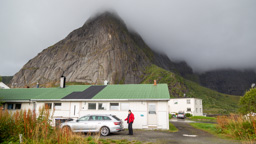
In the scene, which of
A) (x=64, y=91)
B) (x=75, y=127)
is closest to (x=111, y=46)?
(x=64, y=91)

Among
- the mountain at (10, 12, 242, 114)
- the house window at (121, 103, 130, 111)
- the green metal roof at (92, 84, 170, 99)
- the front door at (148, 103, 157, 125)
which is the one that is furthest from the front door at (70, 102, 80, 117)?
the mountain at (10, 12, 242, 114)

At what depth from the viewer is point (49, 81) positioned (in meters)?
112

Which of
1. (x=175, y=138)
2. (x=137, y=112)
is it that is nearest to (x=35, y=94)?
(x=137, y=112)

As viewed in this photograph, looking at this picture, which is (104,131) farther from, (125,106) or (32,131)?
(32,131)

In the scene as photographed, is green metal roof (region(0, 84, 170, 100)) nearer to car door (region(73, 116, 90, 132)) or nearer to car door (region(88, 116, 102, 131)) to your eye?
car door (region(88, 116, 102, 131))

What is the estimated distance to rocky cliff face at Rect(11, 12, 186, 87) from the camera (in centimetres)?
10931

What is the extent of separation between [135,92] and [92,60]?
95252 millimetres

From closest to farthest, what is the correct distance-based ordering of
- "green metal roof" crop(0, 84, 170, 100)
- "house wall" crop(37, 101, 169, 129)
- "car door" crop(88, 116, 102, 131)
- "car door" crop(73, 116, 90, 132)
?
"car door" crop(88, 116, 102, 131) → "car door" crop(73, 116, 90, 132) → "house wall" crop(37, 101, 169, 129) → "green metal roof" crop(0, 84, 170, 100)

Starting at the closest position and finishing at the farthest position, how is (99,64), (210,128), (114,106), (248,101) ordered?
(210,128) < (114,106) < (248,101) < (99,64)

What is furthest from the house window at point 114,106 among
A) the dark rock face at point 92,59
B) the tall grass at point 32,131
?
the dark rock face at point 92,59

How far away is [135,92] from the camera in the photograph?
21359 mm

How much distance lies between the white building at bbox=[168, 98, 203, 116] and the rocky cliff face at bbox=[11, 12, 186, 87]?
4767cm

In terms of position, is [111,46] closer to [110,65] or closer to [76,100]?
[110,65]

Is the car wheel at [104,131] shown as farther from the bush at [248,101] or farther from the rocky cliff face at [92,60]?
the rocky cliff face at [92,60]
